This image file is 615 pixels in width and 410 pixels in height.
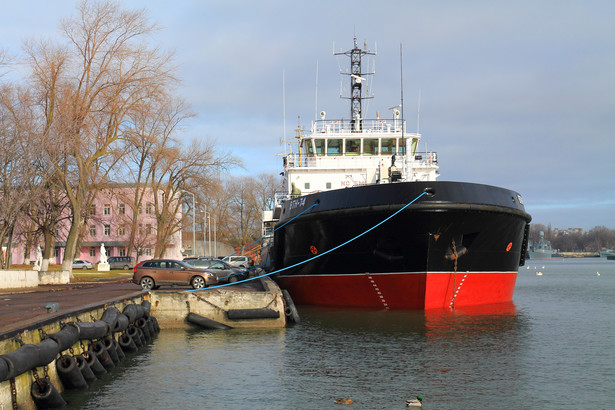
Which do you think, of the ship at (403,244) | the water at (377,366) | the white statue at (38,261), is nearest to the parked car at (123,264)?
the white statue at (38,261)

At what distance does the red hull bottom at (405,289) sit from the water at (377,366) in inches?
27.8

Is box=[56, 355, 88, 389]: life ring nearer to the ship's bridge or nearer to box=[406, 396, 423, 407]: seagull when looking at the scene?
box=[406, 396, 423, 407]: seagull

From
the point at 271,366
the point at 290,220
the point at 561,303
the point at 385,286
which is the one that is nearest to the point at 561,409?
the point at 271,366

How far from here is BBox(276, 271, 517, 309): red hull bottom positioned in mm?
19844

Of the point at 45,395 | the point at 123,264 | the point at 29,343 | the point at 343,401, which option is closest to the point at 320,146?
the point at 343,401

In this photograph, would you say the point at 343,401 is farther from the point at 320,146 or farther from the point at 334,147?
the point at 334,147

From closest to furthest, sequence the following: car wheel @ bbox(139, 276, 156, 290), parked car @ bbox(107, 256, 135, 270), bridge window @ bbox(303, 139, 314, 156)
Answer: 1. car wheel @ bbox(139, 276, 156, 290)
2. bridge window @ bbox(303, 139, 314, 156)
3. parked car @ bbox(107, 256, 135, 270)

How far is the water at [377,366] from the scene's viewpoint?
10.2 metres

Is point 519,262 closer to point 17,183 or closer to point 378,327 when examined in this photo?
point 378,327

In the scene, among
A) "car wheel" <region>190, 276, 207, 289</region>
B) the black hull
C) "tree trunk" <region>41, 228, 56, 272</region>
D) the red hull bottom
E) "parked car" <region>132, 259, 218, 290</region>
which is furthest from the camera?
"tree trunk" <region>41, 228, 56, 272</region>

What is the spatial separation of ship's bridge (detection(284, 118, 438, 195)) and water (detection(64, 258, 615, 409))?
906 cm

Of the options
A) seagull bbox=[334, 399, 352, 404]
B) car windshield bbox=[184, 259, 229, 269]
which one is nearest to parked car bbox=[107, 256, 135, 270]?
car windshield bbox=[184, 259, 229, 269]

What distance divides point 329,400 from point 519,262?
16373 millimetres

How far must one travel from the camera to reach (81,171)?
31641 mm
